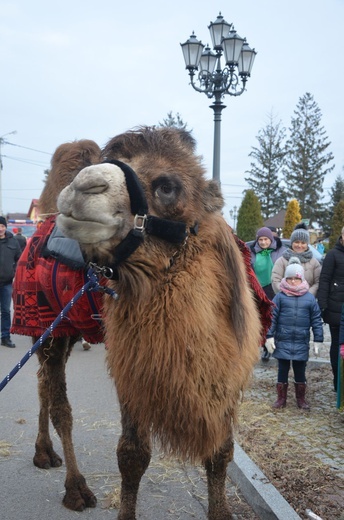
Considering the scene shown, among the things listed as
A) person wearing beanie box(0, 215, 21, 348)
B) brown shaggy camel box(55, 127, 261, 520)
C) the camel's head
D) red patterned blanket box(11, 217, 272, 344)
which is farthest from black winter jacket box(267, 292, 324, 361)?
person wearing beanie box(0, 215, 21, 348)

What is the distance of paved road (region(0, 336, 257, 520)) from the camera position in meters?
3.45

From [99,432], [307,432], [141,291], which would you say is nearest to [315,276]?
[307,432]

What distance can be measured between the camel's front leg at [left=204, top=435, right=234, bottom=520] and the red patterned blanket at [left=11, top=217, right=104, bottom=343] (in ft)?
3.42

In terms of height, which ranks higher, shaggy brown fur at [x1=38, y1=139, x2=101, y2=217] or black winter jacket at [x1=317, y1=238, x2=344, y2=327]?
shaggy brown fur at [x1=38, y1=139, x2=101, y2=217]

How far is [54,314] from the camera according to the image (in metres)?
3.62

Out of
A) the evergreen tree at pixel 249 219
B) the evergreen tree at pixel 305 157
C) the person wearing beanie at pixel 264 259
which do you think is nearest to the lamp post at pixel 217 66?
the person wearing beanie at pixel 264 259

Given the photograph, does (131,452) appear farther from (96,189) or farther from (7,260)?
(7,260)

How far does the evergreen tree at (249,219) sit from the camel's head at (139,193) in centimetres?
2324

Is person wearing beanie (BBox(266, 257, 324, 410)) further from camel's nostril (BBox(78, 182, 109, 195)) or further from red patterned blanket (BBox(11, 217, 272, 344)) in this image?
camel's nostril (BBox(78, 182, 109, 195))

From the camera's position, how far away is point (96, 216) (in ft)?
6.62

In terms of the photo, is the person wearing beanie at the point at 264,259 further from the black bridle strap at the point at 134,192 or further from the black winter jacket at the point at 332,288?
the black bridle strap at the point at 134,192

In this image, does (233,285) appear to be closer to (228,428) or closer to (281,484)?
(228,428)

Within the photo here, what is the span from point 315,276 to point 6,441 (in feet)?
14.3

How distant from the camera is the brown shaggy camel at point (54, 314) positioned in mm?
3518
